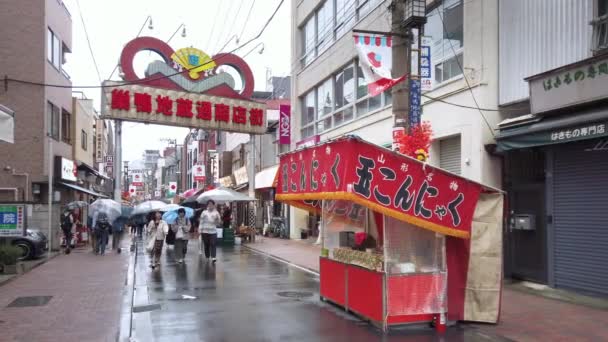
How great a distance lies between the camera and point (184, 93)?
25812mm

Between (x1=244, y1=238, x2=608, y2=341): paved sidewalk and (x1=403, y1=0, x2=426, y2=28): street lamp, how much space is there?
15.4ft

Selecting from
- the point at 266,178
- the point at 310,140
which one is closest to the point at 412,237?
the point at 310,140

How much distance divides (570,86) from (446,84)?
12.7 feet

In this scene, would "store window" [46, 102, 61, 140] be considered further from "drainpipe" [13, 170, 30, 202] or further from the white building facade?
the white building facade

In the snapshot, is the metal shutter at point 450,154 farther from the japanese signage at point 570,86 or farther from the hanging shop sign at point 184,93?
the hanging shop sign at point 184,93

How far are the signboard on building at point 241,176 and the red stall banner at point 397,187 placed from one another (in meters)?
28.1

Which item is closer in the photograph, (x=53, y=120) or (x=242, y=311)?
(x=242, y=311)

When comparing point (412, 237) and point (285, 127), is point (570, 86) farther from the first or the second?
point (285, 127)

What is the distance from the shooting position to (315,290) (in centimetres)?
1135

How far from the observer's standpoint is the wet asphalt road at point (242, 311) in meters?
7.52

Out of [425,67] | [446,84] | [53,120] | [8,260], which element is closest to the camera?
[425,67]

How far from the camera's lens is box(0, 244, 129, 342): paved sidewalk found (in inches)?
302

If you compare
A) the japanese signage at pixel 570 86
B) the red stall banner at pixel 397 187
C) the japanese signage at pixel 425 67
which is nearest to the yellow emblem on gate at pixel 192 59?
the japanese signage at pixel 425 67

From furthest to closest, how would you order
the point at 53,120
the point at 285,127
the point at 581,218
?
1. the point at 285,127
2. the point at 53,120
3. the point at 581,218
